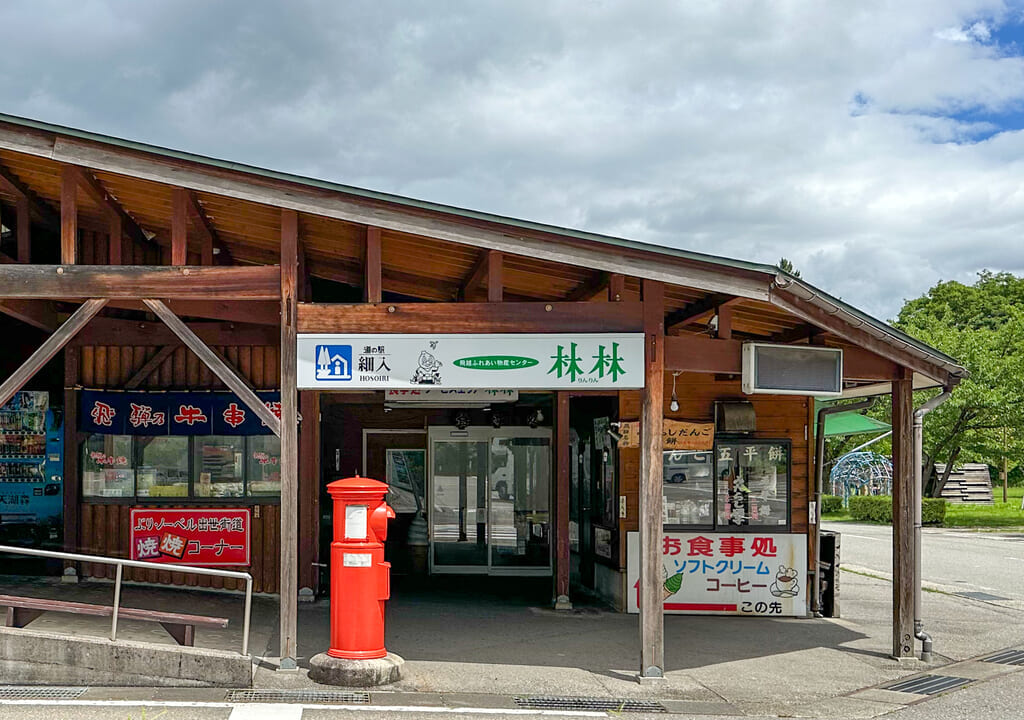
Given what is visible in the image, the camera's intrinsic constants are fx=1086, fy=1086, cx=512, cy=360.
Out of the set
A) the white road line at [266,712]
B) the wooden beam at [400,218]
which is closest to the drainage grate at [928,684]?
the wooden beam at [400,218]

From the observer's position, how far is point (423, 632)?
11.5m

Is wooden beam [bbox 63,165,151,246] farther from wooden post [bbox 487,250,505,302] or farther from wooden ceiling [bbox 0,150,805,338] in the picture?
wooden post [bbox 487,250,505,302]

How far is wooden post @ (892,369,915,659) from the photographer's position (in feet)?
34.6

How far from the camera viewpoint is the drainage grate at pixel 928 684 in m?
9.43

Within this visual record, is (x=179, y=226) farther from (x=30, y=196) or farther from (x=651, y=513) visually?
(x=651, y=513)

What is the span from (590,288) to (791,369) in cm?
219

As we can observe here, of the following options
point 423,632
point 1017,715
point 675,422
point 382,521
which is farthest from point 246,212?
point 1017,715

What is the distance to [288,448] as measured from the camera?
30.0ft

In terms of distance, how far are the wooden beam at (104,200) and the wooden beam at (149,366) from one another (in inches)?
53.4

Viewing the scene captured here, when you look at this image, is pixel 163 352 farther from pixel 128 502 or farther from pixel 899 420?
pixel 899 420

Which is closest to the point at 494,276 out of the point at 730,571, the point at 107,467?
the point at 730,571

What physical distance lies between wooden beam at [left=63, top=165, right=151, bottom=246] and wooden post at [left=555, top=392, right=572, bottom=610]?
541cm

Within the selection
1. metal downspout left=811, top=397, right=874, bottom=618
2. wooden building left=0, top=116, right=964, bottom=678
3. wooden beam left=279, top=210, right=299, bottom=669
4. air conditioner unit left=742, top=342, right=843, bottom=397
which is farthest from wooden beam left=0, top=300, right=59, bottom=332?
metal downspout left=811, top=397, right=874, bottom=618

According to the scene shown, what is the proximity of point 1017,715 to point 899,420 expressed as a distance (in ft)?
10.1
